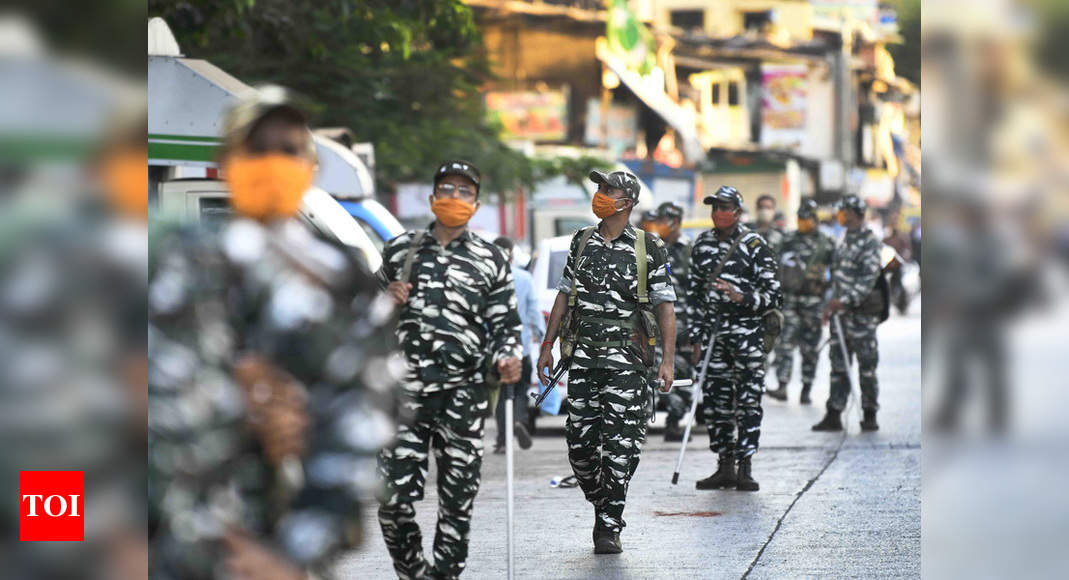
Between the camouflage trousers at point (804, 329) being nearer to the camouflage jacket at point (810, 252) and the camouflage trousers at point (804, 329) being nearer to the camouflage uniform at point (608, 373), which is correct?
the camouflage jacket at point (810, 252)

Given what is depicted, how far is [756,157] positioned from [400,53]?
30.2m

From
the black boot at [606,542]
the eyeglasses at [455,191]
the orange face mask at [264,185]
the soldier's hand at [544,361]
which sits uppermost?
the eyeglasses at [455,191]

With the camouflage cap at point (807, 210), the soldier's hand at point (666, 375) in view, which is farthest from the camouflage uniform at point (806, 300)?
the soldier's hand at point (666, 375)

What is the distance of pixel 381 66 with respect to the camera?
702 inches

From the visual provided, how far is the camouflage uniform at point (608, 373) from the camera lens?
934 centimetres

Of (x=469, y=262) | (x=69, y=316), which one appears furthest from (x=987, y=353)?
(x=469, y=262)

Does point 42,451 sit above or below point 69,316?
below

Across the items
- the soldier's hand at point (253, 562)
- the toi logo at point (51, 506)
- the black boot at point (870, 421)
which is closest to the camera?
the soldier's hand at point (253, 562)

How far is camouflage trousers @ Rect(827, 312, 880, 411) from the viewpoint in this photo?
15.3 m

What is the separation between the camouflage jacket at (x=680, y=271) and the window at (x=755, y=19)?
44849mm

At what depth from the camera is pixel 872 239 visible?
15.2 meters

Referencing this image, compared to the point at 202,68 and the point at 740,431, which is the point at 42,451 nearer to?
the point at 740,431

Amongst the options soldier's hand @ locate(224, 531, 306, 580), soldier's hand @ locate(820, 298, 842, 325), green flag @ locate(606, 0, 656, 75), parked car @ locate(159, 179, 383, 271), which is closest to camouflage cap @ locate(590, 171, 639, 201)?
parked car @ locate(159, 179, 383, 271)

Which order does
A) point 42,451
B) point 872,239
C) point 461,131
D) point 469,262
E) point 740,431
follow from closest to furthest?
point 42,451 < point 469,262 < point 740,431 < point 872,239 < point 461,131
